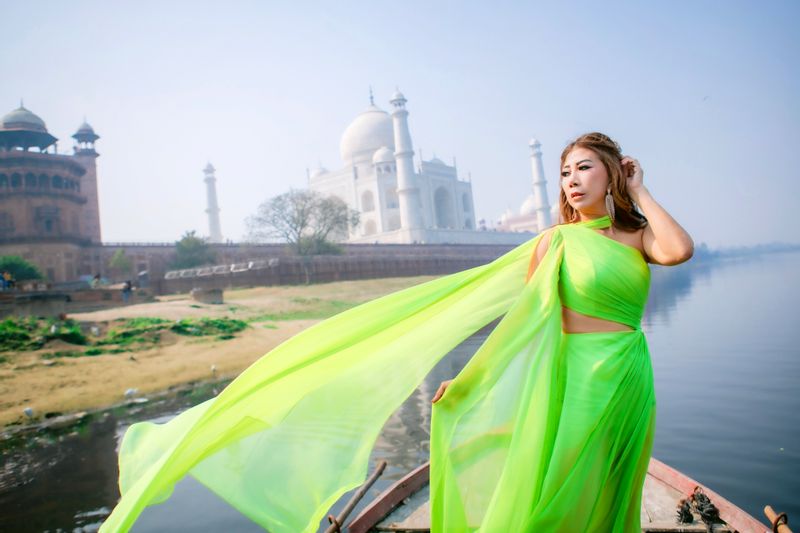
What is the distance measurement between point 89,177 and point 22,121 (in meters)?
7.23

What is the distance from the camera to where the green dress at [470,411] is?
5.72 ft

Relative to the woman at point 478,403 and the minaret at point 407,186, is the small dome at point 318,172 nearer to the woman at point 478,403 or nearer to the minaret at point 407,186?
the minaret at point 407,186

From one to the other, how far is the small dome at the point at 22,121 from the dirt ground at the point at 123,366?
847 inches

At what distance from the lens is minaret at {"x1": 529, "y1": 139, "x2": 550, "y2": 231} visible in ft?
191

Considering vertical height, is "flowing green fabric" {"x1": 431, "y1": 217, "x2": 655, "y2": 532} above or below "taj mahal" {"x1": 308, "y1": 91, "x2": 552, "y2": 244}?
below

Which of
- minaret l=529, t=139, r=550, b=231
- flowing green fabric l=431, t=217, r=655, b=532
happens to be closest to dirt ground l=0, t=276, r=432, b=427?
flowing green fabric l=431, t=217, r=655, b=532

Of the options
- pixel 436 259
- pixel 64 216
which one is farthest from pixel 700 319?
pixel 64 216

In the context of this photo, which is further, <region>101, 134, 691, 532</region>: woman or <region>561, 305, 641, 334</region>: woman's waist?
<region>561, 305, 641, 334</region>: woman's waist

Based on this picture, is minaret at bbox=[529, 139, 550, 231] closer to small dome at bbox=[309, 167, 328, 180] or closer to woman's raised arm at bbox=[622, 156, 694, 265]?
small dome at bbox=[309, 167, 328, 180]

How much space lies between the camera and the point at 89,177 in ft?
131

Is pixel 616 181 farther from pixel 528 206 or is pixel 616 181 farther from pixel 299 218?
pixel 528 206

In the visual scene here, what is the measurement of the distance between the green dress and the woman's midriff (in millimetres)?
25

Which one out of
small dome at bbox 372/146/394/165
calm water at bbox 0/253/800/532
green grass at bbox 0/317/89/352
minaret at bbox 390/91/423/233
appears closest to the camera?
calm water at bbox 0/253/800/532

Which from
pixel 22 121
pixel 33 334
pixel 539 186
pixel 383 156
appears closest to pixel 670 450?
pixel 33 334
